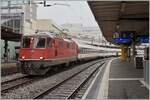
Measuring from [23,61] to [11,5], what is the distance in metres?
42.0

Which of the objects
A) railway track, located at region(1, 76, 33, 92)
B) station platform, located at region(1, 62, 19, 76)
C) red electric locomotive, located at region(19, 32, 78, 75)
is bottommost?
railway track, located at region(1, 76, 33, 92)

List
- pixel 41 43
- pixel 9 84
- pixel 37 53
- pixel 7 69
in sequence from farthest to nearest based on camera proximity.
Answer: pixel 7 69
pixel 41 43
pixel 37 53
pixel 9 84

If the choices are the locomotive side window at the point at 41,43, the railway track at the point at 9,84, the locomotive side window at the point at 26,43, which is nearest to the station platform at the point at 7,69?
the locomotive side window at the point at 26,43

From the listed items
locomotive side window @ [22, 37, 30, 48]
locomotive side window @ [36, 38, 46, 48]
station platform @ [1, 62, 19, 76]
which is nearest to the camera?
locomotive side window @ [36, 38, 46, 48]

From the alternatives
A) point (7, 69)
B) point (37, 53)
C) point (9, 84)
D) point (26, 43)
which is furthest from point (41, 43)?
point (7, 69)

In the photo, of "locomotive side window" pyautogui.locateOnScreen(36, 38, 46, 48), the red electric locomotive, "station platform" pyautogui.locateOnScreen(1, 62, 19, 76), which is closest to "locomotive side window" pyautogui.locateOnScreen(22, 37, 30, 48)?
the red electric locomotive

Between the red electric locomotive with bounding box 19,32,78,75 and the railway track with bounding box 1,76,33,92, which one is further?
the red electric locomotive with bounding box 19,32,78,75

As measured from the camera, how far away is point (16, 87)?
16281mm

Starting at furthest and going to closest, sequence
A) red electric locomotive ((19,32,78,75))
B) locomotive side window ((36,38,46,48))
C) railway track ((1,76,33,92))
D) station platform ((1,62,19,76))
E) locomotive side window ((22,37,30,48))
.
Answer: station platform ((1,62,19,76))
locomotive side window ((22,37,30,48))
locomotive side window ((36,38,46,48))
red electric locomotive ((19,32,78,75))
railway track ((1,76,33,92))

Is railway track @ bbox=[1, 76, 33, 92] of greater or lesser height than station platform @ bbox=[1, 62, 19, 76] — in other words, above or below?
below

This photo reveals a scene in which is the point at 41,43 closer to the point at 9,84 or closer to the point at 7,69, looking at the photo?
the point at 9,84

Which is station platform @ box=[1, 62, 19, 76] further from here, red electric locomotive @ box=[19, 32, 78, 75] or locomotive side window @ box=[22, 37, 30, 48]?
red electric locomotive @ box=[19, 32, 78, 75]

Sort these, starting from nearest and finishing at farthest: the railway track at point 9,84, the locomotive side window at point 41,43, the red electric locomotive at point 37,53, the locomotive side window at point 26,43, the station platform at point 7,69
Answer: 1. the railway track at point 9,84
2. the red electric locomotive at point 37,53
3. the locomotive side window at point 41,43
4. the locomotive side window at point 26,43
5. the station platform at point 7,69

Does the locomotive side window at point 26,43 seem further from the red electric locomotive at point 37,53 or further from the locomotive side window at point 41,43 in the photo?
the locomotive side window at point 41,43
